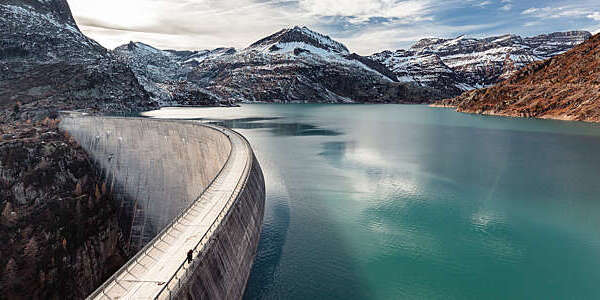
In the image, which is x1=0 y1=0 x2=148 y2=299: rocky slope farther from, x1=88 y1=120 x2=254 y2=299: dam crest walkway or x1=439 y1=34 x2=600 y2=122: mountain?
x1=439 y1=34 x2=600 y2=122: mountain

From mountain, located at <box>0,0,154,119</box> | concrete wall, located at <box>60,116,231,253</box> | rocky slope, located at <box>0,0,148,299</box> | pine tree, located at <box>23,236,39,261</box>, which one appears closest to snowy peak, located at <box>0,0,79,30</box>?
mountain, located at <box>0,0,154,119</box>

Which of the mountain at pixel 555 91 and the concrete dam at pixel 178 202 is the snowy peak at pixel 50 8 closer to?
the concrete dam at pixel 178 202

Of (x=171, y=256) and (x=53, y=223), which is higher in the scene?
(x=171, y=256)

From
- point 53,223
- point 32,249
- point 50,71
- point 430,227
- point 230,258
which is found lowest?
point 32,249

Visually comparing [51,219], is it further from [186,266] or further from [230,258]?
[186,266]

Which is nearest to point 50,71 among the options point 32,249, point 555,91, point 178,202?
point 32,249

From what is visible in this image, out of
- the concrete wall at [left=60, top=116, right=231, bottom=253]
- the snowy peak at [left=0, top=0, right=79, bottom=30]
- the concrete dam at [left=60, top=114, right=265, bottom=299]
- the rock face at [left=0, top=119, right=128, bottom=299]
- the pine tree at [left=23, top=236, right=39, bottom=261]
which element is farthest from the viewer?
the snowy peak at [left=0, top=0, right=79, bottom=30]

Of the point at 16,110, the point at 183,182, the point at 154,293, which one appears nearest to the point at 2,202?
the point at 183,182

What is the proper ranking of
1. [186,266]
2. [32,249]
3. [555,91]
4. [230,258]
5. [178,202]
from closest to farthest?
[186,266] < [230,258] < [32,249] < [178,202] < [555,91]
